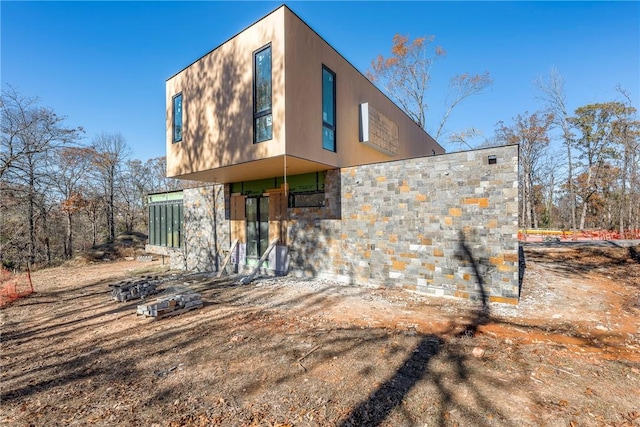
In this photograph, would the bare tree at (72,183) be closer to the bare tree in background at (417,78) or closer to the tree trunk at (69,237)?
the tree trunk at (69,237)

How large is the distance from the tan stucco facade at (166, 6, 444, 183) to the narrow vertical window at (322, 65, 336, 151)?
0.17m

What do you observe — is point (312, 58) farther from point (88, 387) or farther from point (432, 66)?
point (432, 66)

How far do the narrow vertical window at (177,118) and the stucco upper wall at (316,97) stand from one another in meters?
4.71

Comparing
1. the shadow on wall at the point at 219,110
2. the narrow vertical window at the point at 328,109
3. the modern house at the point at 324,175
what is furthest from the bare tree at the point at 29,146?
the narrow vertical window at the point at 328,109

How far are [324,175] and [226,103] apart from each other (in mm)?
3352

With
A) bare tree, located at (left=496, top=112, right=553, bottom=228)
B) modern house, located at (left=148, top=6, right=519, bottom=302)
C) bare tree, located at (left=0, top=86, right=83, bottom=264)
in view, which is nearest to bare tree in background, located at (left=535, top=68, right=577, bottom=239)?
bare tree, located at (left=496, top=112, right=553, bottom=228)

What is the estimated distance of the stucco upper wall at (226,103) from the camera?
618 cm

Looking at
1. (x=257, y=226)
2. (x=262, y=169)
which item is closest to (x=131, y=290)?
(x=257, y=226)

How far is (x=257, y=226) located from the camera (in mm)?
9609

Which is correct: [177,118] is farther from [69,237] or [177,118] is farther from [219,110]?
[69,237]

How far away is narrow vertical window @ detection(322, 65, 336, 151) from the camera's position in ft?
23.7

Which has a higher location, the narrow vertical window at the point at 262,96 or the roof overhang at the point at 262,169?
the narrow vertical window at the point at 262,96

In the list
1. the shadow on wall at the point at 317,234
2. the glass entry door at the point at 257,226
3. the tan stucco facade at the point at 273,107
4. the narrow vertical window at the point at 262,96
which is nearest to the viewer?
the tan stucco facade at the point at 273,107

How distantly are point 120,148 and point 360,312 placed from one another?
24105 mm
